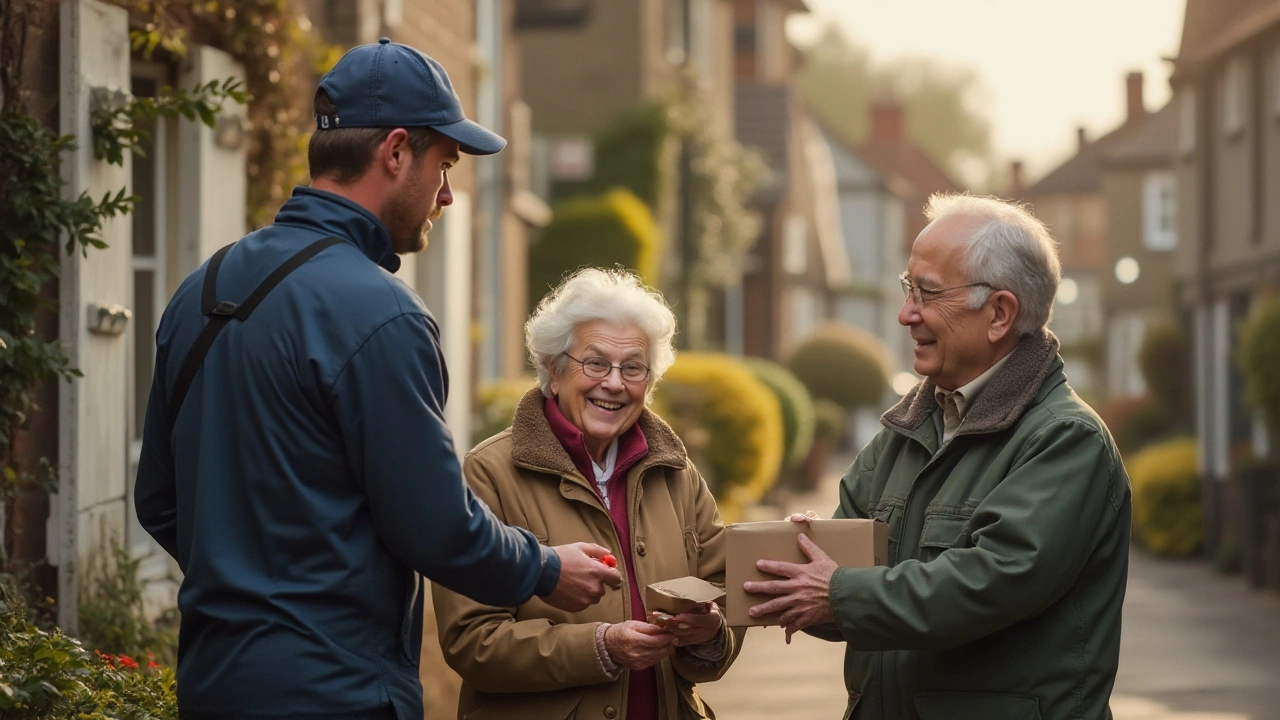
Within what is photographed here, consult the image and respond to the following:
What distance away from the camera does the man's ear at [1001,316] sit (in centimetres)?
382

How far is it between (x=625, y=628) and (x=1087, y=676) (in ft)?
3.36

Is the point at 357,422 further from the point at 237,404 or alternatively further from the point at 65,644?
the point at 65,644

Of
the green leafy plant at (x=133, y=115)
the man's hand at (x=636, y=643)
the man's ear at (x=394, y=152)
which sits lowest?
the man's hand at (x=636, y=643)

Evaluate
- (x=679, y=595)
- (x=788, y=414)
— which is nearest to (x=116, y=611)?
(x=679, y=595)

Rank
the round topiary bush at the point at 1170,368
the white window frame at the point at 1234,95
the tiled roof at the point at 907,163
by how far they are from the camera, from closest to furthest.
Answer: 1. the white window frame at the point at 1234,95
2. the round topiary bush at the point at 1170,368
3. the tiled roof at the point at 907,163

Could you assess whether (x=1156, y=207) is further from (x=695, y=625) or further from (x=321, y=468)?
(x=321, y=468)

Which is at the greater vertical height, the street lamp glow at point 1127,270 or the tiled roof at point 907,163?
the tiled roof at point 907,163

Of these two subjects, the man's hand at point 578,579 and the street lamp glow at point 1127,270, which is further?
the street lamp glow at point 1127,270

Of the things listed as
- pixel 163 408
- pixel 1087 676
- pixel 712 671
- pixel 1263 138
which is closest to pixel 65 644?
pixel 163 408

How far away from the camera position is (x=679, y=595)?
3709mm

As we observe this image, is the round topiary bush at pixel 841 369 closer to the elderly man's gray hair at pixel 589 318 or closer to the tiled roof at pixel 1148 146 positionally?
the tiled roof at pixel 1148 146

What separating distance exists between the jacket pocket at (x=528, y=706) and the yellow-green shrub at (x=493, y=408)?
7.99m

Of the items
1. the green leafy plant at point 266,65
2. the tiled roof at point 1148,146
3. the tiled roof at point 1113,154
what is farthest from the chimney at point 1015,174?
the green leafy plant at point 266,65

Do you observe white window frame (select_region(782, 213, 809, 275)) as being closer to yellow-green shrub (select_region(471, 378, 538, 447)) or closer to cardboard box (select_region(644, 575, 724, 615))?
yellow-green shrub (select_region(471, 378, 538, 447))
